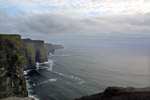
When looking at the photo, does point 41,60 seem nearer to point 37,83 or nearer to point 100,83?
point 37,83

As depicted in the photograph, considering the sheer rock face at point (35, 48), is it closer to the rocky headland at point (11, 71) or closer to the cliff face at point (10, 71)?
the rocky headland at point (11, 71)

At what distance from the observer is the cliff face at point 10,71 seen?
4569cm

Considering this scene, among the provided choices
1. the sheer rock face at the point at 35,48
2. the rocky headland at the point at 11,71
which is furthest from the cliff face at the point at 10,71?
the sheer rock face at the point at 35,48

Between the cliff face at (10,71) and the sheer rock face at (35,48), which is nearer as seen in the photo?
the cliff face at (10,71)

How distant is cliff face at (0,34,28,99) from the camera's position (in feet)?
150

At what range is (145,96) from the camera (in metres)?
20.3

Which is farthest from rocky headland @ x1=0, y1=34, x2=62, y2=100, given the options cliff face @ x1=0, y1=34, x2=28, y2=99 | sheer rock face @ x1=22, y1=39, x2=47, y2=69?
sheer rock face @ x1=22, y1=39, x2=47, y2=69

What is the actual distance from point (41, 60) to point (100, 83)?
78.8 m

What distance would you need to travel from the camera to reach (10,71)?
161 feet

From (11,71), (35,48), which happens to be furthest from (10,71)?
(35,48)

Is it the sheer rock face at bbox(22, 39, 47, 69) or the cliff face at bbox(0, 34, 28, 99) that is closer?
the cliff face at bbox(0, 34, 28, 99)

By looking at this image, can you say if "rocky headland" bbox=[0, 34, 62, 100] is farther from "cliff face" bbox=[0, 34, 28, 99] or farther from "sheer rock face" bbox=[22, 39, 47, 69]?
"sheer rock face" bbox=[22, 39, 47, 69]

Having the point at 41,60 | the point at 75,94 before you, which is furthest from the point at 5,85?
the point at 41,60

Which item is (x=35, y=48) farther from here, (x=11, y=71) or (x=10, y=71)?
(x=10, y=71)
